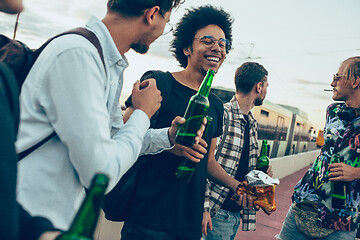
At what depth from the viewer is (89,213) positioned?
66cm

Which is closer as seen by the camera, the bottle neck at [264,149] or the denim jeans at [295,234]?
the denim jeans at [295,234]

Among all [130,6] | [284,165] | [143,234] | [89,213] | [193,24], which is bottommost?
[284,165]

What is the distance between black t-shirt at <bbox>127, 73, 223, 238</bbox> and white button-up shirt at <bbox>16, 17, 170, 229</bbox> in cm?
89

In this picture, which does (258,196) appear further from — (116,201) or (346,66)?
(346,66)

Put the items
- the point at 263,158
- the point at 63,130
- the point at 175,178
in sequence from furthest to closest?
1. the point at 263,158
2. the point at 175,178
3. the point at 63,130

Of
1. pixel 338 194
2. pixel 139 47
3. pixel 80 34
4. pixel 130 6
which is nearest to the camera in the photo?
→ pixel 80 34

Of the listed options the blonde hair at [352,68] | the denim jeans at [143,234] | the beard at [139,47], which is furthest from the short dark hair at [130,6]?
the blonde hair at [352,68]

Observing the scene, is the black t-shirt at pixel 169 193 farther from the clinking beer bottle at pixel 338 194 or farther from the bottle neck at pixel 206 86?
the clinking beer bottle at pixel 338 194

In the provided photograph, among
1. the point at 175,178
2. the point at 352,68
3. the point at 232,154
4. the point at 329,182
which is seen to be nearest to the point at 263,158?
the point at 232,154

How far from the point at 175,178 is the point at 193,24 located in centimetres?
140

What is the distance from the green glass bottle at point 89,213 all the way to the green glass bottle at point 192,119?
1.06 meters

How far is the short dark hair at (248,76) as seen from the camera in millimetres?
3303

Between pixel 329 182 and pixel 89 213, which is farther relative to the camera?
pixel 329 182

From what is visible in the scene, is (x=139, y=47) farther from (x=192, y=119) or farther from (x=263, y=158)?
(x=263, y=158)
